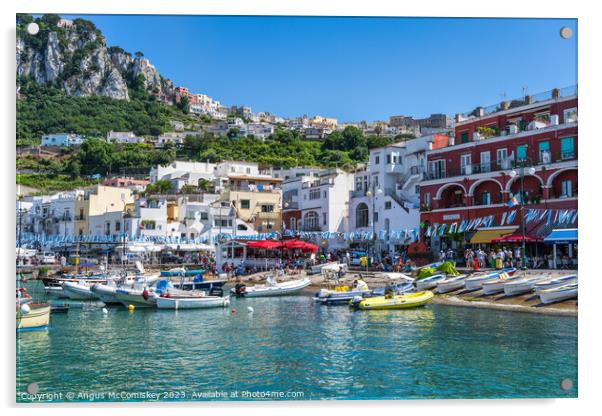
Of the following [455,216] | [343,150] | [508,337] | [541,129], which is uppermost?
[343,150]

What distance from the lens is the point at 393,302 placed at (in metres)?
22.0

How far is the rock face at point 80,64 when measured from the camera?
1037cm

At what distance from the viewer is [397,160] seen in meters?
43.0

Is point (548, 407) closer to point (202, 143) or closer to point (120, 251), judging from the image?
point (120, 251)

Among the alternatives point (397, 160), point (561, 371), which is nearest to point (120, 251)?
point (397, 160)

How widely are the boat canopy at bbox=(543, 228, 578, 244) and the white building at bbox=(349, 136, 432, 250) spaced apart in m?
15.4

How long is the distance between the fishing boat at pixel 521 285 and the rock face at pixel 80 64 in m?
13.7

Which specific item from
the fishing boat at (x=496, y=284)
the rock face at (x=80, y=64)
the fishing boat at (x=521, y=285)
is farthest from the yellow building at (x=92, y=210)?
the fishing boat at (x=521, y=285)

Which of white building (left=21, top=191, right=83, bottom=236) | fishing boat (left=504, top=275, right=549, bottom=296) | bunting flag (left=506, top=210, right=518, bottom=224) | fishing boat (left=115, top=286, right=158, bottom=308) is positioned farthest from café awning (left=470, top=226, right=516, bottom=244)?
white building (left=21, top=191, right=83, bottom=236)

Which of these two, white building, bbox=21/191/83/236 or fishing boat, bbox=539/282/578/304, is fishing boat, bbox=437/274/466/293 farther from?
white building, bbox=21/191/83/236

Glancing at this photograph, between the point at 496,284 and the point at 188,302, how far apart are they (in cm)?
1148

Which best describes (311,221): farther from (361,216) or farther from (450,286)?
(450,286)

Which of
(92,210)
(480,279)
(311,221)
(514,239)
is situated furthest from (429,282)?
(92,210)

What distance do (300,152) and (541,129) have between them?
51.8 meters
